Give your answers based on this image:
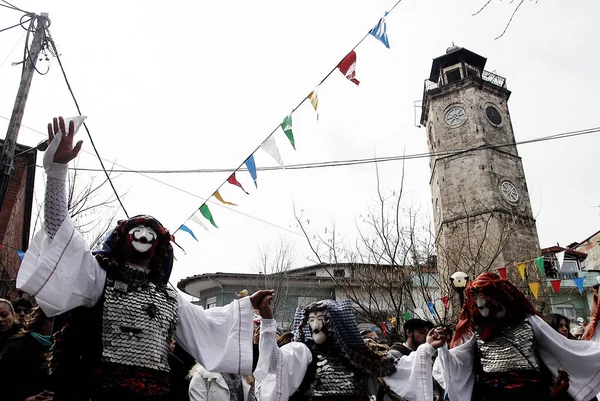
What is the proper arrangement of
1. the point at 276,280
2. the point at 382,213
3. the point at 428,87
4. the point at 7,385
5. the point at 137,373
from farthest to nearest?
the point at 428,87 → the point at 276,280 → the point at 382,213 → the point at 7,385 → the point at 137,373

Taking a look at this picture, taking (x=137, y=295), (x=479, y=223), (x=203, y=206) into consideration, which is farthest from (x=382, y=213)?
(x=479, y=223)

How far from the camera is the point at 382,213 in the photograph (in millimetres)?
11320

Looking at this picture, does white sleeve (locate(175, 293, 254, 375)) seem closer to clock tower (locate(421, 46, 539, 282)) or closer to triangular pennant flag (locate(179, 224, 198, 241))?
triangular pennant flag (locate(179, 224, 198, 241))

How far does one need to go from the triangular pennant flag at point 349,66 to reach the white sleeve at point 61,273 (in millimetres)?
4831

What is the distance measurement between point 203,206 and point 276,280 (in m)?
13.6

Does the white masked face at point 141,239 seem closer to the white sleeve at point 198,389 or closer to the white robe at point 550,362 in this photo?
the white sleeve at point 198,389

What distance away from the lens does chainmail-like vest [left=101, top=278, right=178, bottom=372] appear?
2997mm

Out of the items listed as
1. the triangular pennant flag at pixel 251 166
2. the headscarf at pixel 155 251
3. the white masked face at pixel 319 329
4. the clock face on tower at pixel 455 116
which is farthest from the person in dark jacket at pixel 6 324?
the clock face on tower at pixel 455 116

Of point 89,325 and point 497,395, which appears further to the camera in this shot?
point 497,395

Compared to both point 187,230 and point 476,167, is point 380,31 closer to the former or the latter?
point 187,230

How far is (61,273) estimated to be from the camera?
9.72 ft

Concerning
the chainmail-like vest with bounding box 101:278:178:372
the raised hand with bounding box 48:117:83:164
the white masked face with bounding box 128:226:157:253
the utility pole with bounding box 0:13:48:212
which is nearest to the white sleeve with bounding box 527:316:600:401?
the chainmail-like vest with bounding box 101:278:178:372

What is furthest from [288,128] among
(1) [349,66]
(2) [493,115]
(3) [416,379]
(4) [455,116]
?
(2) [493,115]

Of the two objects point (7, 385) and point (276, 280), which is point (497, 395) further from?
point (276, 280)
